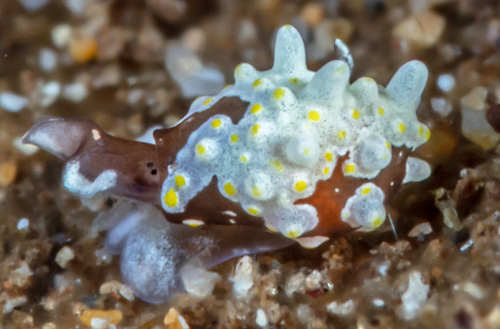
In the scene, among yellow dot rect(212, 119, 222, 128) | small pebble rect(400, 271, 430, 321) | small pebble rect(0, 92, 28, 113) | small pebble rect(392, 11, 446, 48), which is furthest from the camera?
small pebble rect(0, 92, 28, 113)

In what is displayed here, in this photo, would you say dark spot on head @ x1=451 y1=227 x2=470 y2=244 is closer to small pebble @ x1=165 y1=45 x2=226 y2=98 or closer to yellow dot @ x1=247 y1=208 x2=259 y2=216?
yellow dot @ x1=247 y1=208 x2=259 y2=216

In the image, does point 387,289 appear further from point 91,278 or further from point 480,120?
point 91,278

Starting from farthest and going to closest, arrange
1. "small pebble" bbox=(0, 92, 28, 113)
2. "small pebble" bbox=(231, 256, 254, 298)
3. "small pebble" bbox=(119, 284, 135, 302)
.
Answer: "small pebble" bbox=(0, 92, 28, 113), "small pebble" bbox=(119, 284, 135, 302), "small pebble" bbox=(231, 256, 254, 298)

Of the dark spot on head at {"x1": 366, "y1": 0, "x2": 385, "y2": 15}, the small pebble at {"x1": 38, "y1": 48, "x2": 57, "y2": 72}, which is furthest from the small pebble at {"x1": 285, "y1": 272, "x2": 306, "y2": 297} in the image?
the small pebble at {"x1": 38, "y1": 48, "x2": 57, "y2": 72}

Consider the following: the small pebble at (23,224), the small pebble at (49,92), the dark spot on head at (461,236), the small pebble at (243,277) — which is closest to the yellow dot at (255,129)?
the small pebble at (243,277)

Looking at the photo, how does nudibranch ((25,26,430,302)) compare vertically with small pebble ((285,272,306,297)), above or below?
above

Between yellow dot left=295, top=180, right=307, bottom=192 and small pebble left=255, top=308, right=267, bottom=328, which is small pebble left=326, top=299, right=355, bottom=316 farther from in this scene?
yellow dot left=295, top=180, right=307, bottom=192

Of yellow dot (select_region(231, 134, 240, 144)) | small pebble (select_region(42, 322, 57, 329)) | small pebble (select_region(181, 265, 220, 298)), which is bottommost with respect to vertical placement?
small pebble (select_region(42, 322, 57, 329))

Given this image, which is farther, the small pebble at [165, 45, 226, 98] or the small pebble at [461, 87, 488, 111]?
the small pebble at [165, 45, 226, 98]

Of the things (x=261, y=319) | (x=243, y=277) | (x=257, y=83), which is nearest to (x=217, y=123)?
(x=257, y=83)
